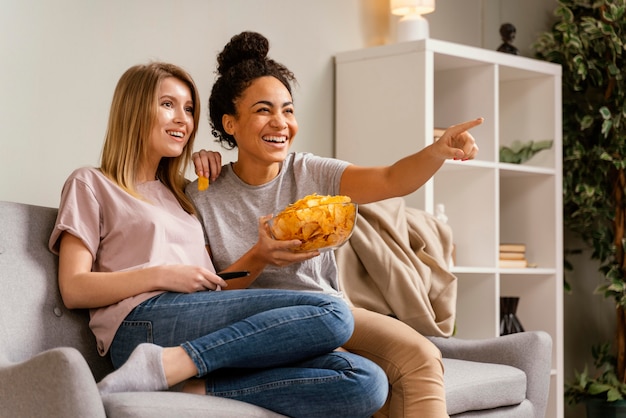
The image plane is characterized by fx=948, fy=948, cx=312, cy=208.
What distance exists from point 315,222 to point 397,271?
35.1 inches

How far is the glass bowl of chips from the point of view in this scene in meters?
2.12

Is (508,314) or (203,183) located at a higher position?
(203,183)

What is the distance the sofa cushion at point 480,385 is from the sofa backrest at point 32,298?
0.93m

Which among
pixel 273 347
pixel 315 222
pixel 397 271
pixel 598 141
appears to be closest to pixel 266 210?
pixel 315 222

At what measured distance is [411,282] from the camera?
2959 mm

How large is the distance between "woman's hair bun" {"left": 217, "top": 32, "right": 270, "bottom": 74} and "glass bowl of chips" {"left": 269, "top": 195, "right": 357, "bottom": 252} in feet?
1.78

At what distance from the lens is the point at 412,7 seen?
384 cm

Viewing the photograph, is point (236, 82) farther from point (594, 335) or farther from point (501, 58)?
point (594, 335)

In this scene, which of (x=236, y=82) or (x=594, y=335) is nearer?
(x=236, y=82)

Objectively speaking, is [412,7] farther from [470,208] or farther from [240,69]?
[240,69]

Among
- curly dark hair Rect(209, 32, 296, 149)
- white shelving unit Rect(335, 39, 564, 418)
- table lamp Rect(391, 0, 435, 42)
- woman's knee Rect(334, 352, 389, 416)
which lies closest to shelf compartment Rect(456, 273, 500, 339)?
white shelving unit Rect(335, 39, 564, 418)

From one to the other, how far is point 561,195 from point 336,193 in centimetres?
195

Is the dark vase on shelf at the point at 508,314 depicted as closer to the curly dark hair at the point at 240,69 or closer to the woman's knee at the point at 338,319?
the curly dark hair at the point at 240,69

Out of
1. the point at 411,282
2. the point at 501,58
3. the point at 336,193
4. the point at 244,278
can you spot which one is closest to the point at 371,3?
the point at 501,58
